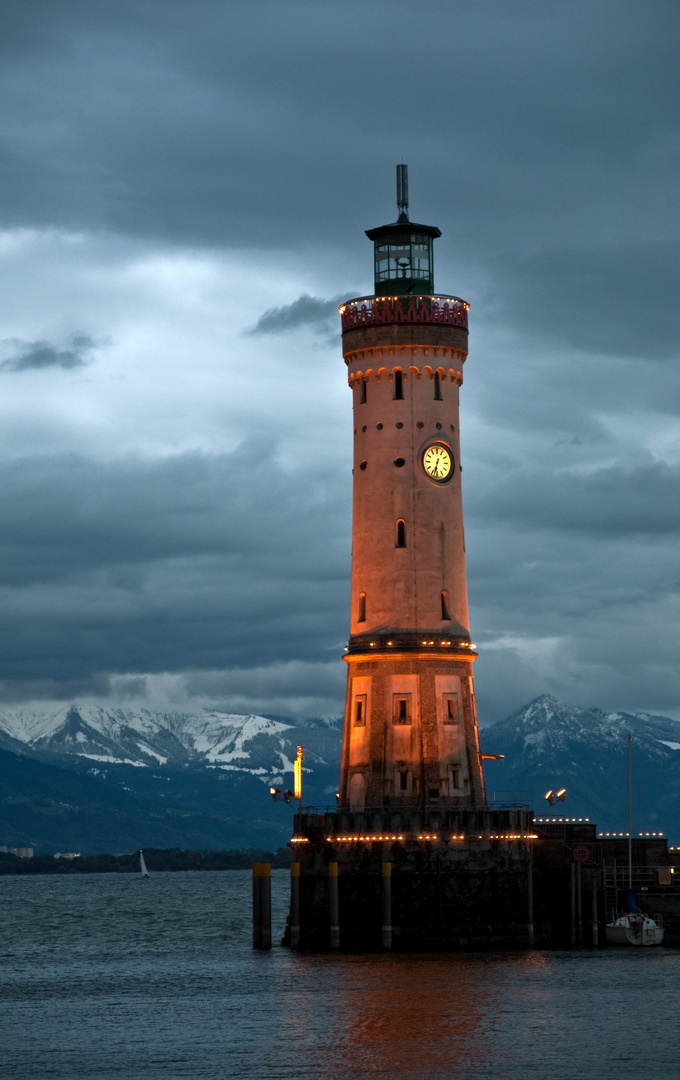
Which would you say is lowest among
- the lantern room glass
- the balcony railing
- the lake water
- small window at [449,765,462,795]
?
the lake water

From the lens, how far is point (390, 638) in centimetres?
10538

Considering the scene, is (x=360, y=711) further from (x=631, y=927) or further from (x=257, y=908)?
(x=631, y=927)

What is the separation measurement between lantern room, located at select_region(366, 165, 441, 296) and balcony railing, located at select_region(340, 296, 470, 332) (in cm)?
199

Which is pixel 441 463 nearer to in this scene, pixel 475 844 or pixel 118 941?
pixel 475 844

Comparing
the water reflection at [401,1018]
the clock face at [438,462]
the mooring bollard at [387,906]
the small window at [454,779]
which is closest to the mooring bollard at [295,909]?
the water reflection at [401,1018]

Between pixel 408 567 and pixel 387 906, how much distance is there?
20.2m

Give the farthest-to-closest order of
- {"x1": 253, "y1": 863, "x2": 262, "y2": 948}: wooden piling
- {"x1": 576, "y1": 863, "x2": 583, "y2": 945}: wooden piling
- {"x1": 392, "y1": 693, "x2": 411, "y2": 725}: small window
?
1. {"x1": 392, "y1": 693, "x2": 411, "y2": 725}: small window
2. {"x1": 253, "y1": 863, "x2": 262, "y2": 948}: wooden piling
3. {"x1": 576, "y1": 863, "x2": 583, "y2": 945}: wooden piling

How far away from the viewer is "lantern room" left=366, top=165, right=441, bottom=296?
363 ft

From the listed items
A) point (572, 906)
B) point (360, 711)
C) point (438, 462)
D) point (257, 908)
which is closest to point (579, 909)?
point (572, 906)

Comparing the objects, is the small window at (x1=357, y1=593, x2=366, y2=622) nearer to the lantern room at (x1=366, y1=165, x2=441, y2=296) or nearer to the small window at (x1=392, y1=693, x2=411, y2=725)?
the small window at (x1=392, y1=693, x2=411, y2=725)

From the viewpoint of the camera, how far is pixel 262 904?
103 m

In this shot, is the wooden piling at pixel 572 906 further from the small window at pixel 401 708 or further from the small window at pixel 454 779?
the small window at pixel 401 708

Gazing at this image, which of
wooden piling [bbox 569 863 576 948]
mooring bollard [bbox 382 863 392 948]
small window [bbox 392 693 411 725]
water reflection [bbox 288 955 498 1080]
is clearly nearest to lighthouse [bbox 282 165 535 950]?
small window [bbox 392 693 411 725]

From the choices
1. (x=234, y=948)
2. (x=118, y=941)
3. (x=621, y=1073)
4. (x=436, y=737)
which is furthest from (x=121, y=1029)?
(x=118, y=941)
